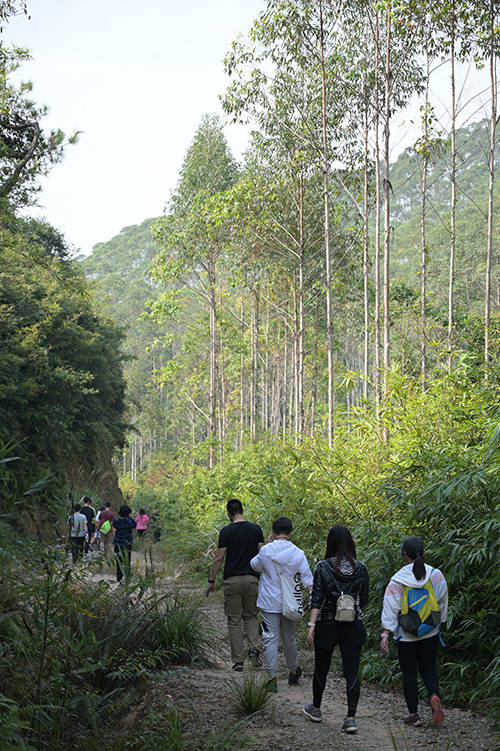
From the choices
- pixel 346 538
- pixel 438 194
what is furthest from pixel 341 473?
pixel 438 194

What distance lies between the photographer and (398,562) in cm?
674

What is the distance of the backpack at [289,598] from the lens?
5.44 meters

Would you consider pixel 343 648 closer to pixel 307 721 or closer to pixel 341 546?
pixel 307 721

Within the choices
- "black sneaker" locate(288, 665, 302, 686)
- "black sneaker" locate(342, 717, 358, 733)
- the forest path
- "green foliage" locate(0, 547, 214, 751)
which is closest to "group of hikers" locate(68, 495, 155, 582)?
"green foliage" locate(0, 547, 214, 751)

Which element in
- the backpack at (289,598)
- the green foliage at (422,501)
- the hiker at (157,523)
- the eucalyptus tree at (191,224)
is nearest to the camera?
the backpack at (289,598)

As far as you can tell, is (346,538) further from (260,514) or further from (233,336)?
(233,336)

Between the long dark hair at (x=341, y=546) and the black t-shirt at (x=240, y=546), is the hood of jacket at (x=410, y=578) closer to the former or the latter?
the long dark hair at (x=341, y=546)

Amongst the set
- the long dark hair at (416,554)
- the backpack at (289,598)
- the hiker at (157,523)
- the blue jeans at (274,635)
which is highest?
the long dark hair at (416,554)

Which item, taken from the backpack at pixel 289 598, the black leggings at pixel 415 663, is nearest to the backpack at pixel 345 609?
the black leggings at pixel 415 663

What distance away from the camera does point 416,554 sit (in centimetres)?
473

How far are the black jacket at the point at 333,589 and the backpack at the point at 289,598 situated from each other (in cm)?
75

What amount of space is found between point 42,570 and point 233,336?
26.7 m

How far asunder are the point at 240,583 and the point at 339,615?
1.68 meters

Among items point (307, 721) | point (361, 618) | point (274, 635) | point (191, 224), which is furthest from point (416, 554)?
point (191, 224)
